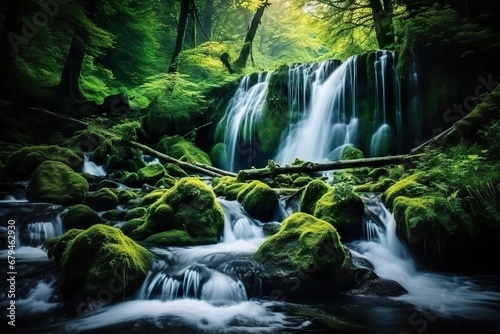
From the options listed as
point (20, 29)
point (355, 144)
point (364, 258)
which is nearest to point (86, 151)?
point (20, 29)

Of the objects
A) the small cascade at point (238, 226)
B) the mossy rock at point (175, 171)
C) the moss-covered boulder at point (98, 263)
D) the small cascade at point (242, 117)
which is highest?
the small cascade at point (242, 117)

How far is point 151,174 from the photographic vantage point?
1101cm

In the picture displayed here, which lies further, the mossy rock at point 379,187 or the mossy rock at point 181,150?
the mossy rock at point 181,150

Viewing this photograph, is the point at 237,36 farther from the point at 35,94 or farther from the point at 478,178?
the point at 478,178

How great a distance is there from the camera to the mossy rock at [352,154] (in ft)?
34.9

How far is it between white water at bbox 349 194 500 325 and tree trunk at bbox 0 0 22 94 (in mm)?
13067

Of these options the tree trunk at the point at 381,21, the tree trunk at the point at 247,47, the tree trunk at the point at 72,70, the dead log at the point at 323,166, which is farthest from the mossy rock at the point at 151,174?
the tree trunk at the point at 381,21

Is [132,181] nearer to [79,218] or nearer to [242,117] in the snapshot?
[79,218]

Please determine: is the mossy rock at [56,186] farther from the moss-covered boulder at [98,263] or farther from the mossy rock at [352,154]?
the mossy rock at [352,154]

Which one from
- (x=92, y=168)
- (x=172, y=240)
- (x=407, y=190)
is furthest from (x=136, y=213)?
(x=407, y=190)

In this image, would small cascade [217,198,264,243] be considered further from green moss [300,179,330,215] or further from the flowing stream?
green moss [300,179,330,215]

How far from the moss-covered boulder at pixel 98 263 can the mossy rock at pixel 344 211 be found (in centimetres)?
350

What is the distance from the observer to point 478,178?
571 cm

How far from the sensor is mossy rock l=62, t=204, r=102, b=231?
6.67 metres
